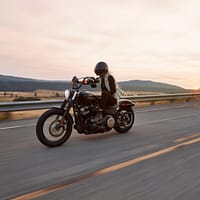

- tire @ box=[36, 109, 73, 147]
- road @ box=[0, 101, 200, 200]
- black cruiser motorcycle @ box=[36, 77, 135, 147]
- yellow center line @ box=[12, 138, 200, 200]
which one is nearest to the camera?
yellow center line @ box=[12, 138, 200, 200]

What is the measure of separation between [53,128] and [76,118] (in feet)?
2.05

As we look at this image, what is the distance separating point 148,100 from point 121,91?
9320mm

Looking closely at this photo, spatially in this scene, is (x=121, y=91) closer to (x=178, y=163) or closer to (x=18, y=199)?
(x=178, y=163)

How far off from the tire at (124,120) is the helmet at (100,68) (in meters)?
1.16

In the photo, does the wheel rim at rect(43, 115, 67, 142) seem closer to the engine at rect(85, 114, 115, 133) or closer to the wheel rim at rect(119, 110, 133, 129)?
the engine at rect(85, 114, 115, 133)

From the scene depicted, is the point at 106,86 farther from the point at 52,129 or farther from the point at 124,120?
the point at 52,129

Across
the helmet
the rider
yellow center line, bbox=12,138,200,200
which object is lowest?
yellow center line, bbox=12,138,200,200

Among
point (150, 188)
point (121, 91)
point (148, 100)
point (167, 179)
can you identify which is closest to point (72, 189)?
point (150, 188)

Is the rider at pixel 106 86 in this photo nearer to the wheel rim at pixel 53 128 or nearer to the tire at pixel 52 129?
the tire at pixel 52 129

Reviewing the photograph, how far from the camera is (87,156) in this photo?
5801mm

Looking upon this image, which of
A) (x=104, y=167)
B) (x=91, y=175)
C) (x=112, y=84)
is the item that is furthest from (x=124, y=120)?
(x=91, y=175)

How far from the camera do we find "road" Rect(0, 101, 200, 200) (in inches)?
159

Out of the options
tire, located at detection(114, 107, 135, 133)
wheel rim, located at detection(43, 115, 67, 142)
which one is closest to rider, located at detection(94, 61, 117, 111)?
tire, located at detection(114, 107, 135, 133)

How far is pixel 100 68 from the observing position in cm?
750
